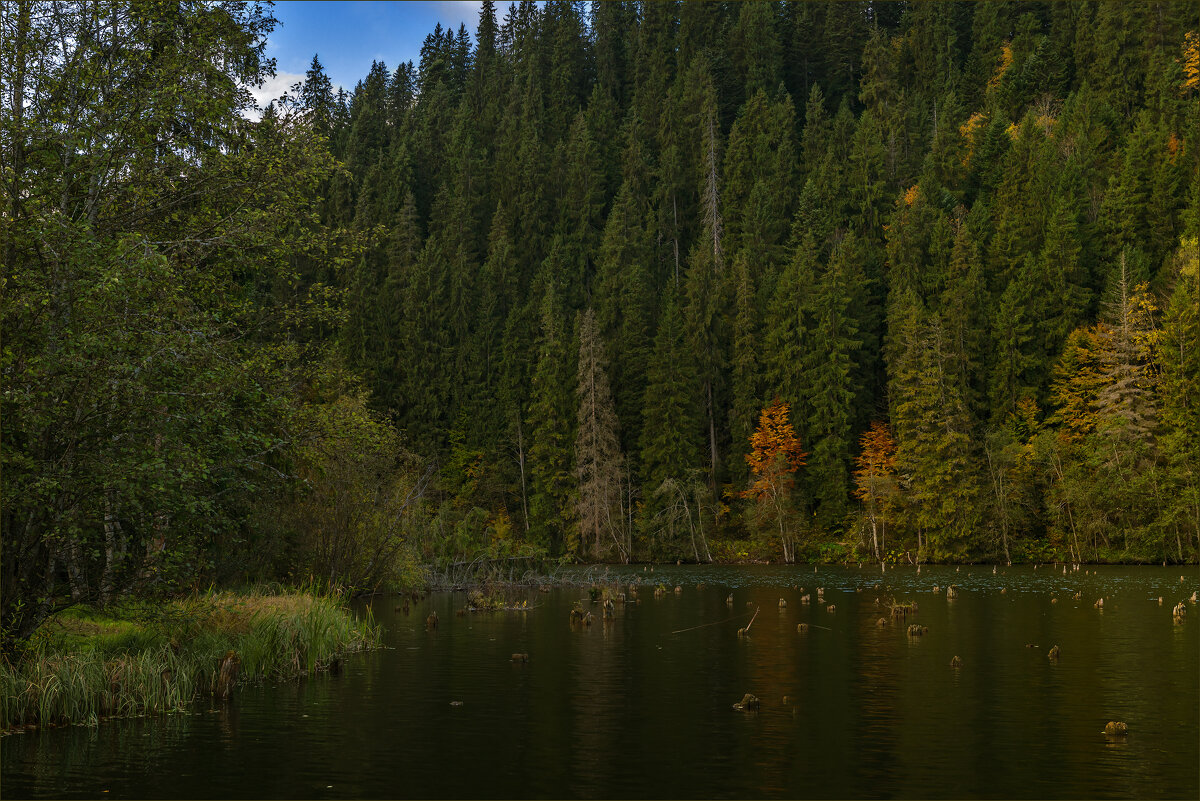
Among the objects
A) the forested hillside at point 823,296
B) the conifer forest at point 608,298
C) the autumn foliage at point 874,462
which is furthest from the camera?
the autumn foliage at point 874,462

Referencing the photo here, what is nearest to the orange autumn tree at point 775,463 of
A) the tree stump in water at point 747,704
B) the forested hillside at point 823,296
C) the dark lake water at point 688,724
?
the forested hillside at point 823,296

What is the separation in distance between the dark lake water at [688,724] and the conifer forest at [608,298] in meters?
4.17

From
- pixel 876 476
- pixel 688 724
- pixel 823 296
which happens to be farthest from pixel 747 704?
pixel 823 296

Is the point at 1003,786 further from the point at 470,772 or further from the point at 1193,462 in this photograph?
the point at 1193,462

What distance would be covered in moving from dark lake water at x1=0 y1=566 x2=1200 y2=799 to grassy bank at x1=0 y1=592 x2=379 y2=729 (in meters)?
0.60

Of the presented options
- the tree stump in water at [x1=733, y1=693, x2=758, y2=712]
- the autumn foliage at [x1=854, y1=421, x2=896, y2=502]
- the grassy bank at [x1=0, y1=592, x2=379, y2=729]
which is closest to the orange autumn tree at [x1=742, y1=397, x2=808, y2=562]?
the autumn foliage at [x1=854, y1=421, x2=896, y2=502]

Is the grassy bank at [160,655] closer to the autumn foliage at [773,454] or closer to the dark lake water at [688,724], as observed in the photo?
the dark lake water at [688,724]

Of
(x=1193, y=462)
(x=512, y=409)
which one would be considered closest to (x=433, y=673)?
(x=1193, y=462)

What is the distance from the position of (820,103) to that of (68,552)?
4031 inches

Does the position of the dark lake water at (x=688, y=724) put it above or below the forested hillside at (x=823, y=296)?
below

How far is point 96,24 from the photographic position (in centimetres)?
2102

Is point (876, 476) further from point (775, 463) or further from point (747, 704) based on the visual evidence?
point (747, 704)

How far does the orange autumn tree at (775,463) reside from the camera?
246ft

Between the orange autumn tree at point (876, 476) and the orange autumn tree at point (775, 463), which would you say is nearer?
the orange autumn tree at point (876, 476)
